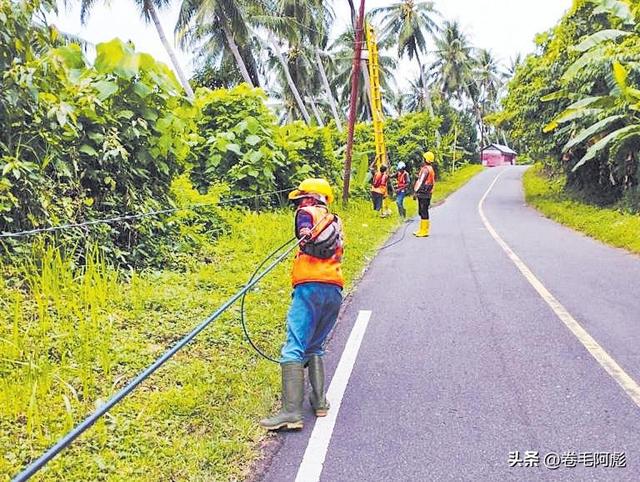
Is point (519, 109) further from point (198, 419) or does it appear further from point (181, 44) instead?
point (198, 419)

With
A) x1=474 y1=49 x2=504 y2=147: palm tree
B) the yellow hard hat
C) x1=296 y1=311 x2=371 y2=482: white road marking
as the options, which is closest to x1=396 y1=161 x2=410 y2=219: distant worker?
x1=296 y1=311 x2=371 y2=482: white road marking

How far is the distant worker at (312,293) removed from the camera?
3996mm

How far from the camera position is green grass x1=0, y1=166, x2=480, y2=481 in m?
3.35

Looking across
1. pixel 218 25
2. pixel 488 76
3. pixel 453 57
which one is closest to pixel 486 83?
pixel 488 76

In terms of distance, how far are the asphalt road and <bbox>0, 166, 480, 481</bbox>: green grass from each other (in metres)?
0.50

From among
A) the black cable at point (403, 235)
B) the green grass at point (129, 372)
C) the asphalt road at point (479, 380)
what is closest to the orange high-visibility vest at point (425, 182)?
the black cable at point (403, 235)

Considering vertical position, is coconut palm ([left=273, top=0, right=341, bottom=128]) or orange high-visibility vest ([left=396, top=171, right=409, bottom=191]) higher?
coconut palm ([left=273, top=0, right=341, bottom=128])

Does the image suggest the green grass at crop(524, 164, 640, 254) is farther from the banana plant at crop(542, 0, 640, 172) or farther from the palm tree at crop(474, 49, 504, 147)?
the palm tree at crop(474, 49, 504, 147)

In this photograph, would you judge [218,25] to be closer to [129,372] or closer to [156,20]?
[156,20]

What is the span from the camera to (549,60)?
20.8 meters

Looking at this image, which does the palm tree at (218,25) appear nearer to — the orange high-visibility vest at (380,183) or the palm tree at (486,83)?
the orange high-visibility vest at (380,183)

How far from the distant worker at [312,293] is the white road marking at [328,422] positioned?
122mm

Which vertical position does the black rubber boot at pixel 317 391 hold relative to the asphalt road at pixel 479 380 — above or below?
above

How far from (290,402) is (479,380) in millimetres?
1626
